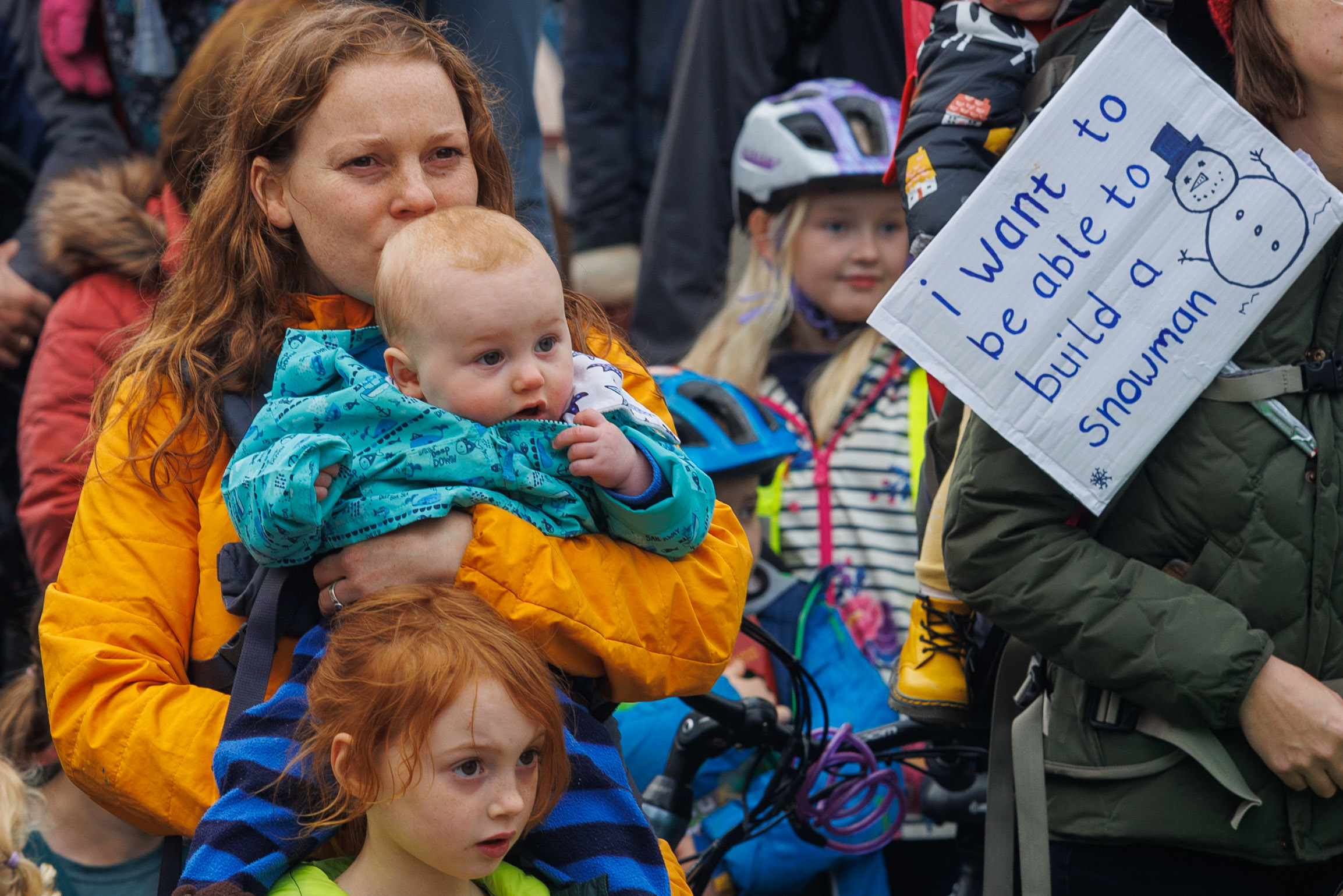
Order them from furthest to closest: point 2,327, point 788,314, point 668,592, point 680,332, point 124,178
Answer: point 680,332, point 788,314, point 2,327, point 124,178, point 668,592

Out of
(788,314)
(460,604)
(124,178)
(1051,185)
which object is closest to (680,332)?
(788,314)

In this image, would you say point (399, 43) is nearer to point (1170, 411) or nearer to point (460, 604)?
point (460, 604)

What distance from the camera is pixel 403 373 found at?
7.39ft

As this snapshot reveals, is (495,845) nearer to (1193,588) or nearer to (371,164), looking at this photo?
(371,164)

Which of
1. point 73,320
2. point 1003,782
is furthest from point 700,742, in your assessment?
point 73,320

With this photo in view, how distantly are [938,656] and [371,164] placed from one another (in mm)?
1522

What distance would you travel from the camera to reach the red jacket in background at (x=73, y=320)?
397 cm

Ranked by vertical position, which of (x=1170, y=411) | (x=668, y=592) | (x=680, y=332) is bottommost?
(x=680, y=332)

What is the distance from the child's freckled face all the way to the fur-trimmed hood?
246 cm

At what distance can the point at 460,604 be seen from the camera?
2.04 meters

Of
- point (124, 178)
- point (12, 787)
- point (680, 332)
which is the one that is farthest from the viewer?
point (680, 332)

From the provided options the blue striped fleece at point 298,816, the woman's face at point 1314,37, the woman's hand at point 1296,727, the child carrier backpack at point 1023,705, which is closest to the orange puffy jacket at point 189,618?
the blue striped fleece at point 298,816

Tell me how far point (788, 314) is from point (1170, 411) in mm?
2407

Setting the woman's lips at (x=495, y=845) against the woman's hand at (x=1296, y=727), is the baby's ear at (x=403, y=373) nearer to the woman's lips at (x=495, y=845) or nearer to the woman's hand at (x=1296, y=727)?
the woman's lips at (x=495, y=845)
